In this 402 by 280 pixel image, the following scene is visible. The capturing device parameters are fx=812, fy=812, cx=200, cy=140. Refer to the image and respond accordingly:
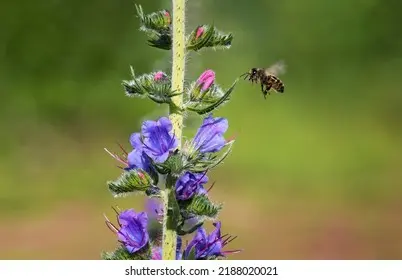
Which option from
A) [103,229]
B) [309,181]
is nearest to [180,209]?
[103,229]

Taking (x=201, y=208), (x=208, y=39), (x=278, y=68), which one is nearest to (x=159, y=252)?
(x=201, y=208)

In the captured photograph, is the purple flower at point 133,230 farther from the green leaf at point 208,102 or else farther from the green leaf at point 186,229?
the green leaf at point 208,102

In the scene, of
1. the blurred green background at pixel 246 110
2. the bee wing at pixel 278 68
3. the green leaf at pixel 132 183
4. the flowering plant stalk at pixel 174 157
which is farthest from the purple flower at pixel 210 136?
the blurred green background at pixel 246 110

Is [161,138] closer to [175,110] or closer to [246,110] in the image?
[175,110]

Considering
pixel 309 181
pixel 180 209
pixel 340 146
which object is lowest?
pixel 180 209
